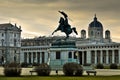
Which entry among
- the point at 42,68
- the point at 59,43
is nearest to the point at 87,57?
the point at 59,43

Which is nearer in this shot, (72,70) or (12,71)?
(12,71)

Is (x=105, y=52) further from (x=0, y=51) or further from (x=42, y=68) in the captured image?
(x=42, y=68)

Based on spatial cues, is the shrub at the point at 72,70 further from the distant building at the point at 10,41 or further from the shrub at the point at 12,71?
the distant building at the point at 10,41

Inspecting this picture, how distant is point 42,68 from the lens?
47.0 metres

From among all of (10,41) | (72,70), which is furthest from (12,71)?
(10,41)

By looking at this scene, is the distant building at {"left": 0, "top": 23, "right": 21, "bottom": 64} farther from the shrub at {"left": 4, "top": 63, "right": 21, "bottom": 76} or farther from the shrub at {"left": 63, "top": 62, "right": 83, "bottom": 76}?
the shrub at {"left": 63, "top": 62, "right": 83, "bottom": 76}

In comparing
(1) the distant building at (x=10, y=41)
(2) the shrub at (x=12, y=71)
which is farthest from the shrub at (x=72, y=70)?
(1) the distant building at (x=10, y=41)

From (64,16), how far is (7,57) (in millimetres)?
94774

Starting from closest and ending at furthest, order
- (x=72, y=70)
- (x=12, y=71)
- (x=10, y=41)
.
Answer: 1. (x=12, y=71)
2. (x=72, y=70)
3. (x=10, y=41)

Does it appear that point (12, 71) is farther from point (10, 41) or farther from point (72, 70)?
point (10, 41)

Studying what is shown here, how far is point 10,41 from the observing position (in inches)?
6383

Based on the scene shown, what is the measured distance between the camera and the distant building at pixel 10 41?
159 m

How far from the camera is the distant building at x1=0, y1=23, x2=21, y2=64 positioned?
159250mm

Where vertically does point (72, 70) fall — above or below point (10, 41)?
below
